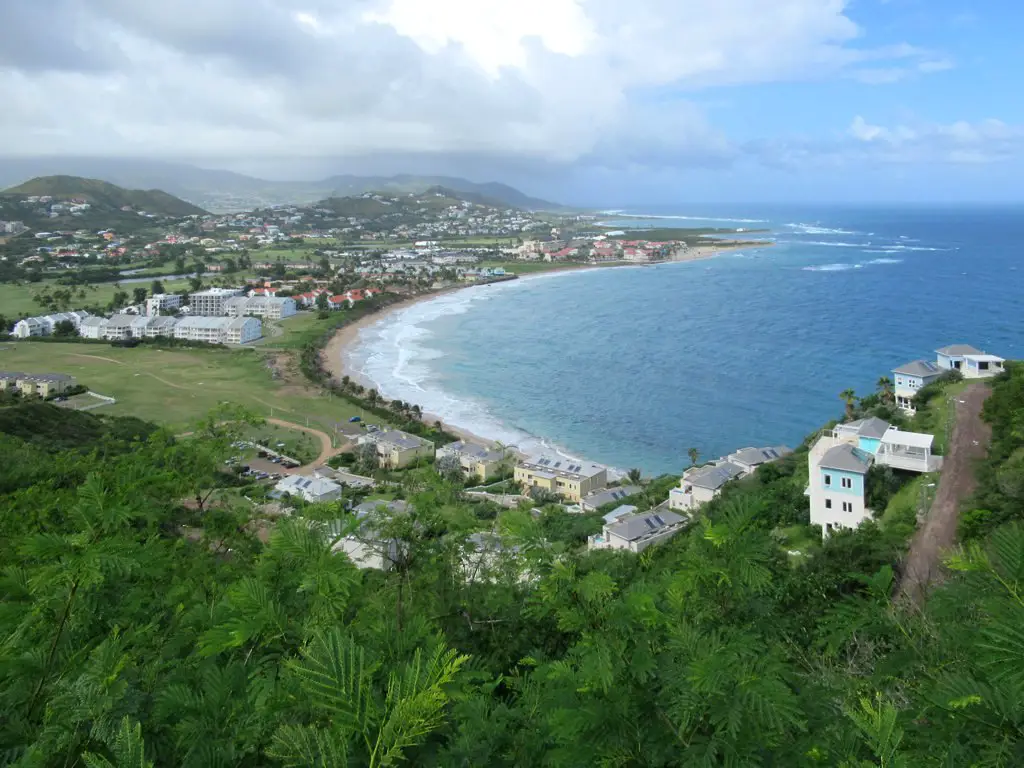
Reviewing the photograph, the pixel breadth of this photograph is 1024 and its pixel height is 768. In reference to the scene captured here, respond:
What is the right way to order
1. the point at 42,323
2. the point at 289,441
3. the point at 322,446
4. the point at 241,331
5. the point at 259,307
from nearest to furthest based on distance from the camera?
the point at 322,446 → the point at 289,441 → the point at 42,323 → the point at 241,331 → the point at 259,307

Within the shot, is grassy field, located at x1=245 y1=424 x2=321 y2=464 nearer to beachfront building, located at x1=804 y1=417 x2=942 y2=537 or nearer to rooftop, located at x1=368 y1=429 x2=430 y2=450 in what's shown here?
rooftop, located at x1=368 y1=429 x2=430 y2=450

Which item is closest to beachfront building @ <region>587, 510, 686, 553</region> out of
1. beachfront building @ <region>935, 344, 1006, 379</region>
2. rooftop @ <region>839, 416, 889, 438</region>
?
rooftop @ <region>839, 416, 889, 438</region>

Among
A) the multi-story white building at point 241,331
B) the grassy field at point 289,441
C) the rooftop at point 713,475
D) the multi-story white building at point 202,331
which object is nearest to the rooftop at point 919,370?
the rooftop at point 713,475

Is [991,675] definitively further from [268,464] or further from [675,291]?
[675,291]

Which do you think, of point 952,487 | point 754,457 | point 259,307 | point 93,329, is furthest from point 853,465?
point 259,307

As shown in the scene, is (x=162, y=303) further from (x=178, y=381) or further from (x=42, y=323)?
(x=178, y=381)

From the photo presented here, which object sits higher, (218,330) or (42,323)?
(42,323)

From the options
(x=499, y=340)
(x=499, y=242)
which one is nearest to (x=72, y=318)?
(x=499, y=340)

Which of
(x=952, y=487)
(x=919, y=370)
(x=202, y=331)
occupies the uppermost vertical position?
(x=919, y=370)
